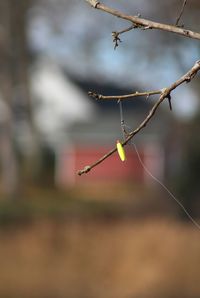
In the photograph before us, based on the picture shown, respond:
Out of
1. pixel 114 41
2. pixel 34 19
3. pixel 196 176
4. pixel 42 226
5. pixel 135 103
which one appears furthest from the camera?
pixel 135 103

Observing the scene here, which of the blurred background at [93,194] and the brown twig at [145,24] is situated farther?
the blurred background at [93,194]

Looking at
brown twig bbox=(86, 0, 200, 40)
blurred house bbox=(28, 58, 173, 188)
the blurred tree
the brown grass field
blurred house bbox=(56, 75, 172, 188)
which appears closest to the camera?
brown twig bbox=(86, 0, 200, 40)

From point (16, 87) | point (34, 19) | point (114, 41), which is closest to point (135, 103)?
point (16, 87)

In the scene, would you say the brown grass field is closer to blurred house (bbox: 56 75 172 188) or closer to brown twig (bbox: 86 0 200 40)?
brown twig (bbox: 86 0 200 40)

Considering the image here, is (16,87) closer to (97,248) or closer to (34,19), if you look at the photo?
(34,19)

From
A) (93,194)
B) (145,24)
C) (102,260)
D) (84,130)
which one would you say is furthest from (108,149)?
(145,24)

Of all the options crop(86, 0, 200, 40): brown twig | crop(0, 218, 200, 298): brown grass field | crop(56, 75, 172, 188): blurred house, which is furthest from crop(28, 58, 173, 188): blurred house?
crop(86, 0, 200, 40): brown twig

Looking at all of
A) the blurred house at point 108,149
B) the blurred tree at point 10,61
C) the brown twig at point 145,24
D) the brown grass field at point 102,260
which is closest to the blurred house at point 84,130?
the blurred house at point 108,149

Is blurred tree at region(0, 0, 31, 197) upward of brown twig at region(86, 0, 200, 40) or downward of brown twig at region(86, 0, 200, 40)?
upward

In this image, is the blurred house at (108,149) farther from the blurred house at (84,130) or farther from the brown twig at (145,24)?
the brown twig at (145,24)
